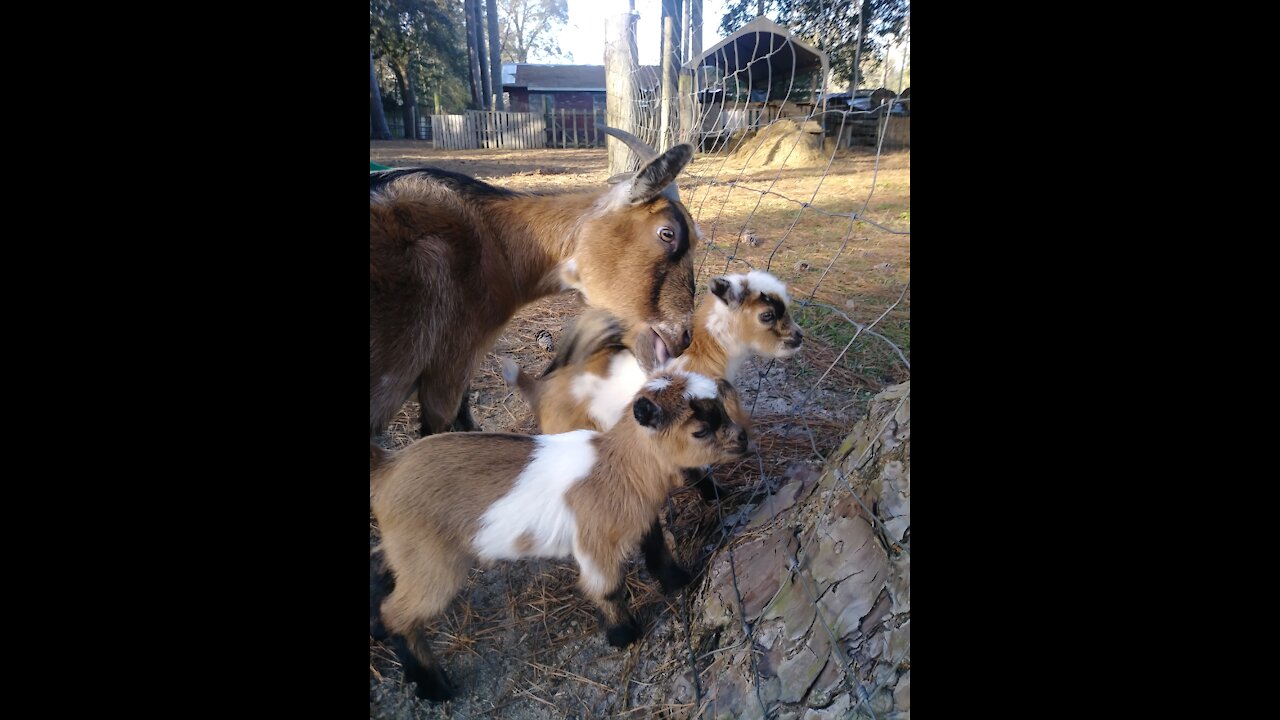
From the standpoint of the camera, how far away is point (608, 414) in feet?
8.60

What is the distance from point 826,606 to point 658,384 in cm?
83

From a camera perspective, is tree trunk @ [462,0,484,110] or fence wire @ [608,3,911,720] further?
tree trunk @ [462,0,484,110]

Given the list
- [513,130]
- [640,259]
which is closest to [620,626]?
[640,259]

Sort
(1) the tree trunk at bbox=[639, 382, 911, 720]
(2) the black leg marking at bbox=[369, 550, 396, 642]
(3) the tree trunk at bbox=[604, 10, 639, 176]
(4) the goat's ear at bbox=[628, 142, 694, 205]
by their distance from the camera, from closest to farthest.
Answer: (1) the tree trunk at bbox=[639, 382, 911, 720] < (2) the black leg marking at bbox=[369, 550, 396, 642] < (4) the goat's ear at bbox=[628, 142, 694, 205] < (3) the tree trunk at bbox=[604, 10, 639, 176]

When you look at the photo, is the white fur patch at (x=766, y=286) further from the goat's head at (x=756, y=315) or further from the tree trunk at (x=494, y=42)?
the tree trunk at (x=494, y=42)

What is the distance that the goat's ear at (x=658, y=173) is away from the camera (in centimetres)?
222

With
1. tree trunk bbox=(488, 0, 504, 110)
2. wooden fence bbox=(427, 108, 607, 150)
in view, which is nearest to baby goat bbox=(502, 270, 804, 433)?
tree trunk bbox=(488, 0, 504, 110)

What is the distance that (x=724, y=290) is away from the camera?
2678mm

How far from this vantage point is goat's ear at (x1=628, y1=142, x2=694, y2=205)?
222cm

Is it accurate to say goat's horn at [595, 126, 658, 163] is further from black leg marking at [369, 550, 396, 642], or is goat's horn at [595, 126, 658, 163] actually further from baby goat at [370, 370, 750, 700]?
black leg marking at [369, 550, 396, 642]

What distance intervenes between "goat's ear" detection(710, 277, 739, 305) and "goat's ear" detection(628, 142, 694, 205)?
468 millimetres

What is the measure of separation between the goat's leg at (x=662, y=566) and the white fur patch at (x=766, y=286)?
1.15 metres

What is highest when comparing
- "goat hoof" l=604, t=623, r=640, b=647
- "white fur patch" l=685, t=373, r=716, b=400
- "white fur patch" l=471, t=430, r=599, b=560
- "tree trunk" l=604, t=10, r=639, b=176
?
"tree trunk" l=604, t=10, r=639, b=176

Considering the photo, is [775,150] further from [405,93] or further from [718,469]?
[718,469]
